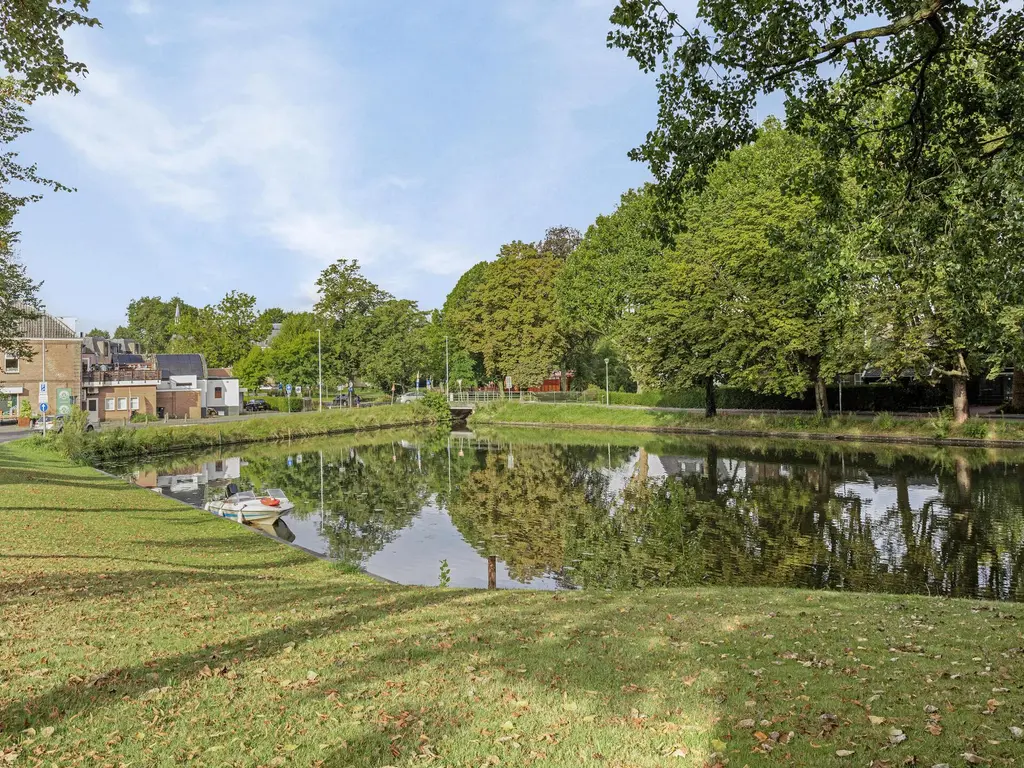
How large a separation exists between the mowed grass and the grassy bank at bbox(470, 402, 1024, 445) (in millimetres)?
33634

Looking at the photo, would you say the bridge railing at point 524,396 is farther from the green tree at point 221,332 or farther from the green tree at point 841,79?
the green tree at point 841,79

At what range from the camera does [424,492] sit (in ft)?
104

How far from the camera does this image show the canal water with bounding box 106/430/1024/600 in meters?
17.0

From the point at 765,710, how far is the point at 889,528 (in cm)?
1737

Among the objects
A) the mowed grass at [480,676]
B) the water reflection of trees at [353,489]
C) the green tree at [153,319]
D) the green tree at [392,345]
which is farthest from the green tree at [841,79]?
the green tree at [153,319]

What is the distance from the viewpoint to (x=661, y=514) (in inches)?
966

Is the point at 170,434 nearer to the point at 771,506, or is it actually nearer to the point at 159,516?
the point at 159,516

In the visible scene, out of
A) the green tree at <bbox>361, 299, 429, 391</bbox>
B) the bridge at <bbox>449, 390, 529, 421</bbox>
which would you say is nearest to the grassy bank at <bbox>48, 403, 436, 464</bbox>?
the bridge at <bbox>449, 390, 529, 421</bbox>

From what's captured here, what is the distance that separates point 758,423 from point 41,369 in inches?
2254

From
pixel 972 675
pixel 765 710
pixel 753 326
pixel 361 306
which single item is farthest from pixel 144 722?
pixel 361 306

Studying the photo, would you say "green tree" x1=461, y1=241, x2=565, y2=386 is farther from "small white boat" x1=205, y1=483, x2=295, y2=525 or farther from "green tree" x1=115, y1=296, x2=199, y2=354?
"green tree" x1=115, y1=296, x2=199, y2=354

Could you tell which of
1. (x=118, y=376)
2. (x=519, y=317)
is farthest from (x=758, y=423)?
(x=118, y=376)

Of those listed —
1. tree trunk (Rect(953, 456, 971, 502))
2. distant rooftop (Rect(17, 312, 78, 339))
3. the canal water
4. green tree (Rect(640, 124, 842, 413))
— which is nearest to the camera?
the canal water

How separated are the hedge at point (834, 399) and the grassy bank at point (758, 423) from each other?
3777mm
